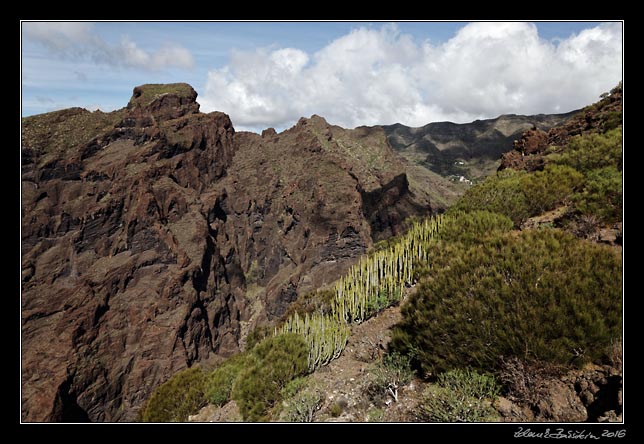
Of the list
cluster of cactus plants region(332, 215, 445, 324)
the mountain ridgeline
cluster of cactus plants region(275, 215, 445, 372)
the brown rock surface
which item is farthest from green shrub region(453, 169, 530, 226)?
the brown rock surface

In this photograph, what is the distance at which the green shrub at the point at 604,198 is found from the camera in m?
10.6

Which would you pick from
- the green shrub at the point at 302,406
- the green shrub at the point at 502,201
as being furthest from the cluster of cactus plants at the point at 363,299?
the green shrub at the point at 302,406

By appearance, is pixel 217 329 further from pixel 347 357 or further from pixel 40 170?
pixel 347 357

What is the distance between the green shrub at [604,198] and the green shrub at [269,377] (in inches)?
431

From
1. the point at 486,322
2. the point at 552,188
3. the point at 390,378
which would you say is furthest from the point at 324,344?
the point at 552,188

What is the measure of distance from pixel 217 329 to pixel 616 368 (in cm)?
9887

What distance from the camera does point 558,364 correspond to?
656cm

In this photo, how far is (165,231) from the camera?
3617 inches

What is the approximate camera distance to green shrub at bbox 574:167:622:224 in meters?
10.6

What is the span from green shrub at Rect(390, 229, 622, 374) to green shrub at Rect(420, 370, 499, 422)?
1.53 ft

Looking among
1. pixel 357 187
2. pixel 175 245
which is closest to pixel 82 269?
pixel 175 245

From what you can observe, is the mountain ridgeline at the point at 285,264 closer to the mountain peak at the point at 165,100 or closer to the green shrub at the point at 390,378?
the green shrub at the point at 390,378

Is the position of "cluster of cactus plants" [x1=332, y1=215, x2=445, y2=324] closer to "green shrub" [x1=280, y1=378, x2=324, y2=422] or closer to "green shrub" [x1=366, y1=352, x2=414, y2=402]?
"green shrub" [x1=366, y1=352, x2=414, y2=402]

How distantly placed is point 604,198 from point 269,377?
1276cm
